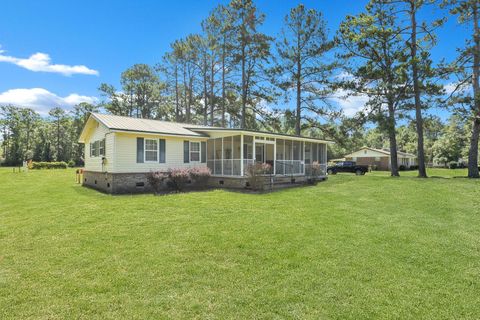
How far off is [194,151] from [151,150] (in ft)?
9.23

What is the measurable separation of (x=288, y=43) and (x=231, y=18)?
598 centimetres

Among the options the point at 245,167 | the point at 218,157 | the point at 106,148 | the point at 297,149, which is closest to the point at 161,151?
the point at 106,148

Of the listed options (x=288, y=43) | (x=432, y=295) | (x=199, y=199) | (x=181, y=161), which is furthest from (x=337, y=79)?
(x=432, y=295)

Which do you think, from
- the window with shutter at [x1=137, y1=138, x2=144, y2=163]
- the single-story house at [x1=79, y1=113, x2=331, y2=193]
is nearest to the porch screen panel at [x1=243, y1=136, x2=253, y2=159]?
the single-story house at [x1=79, y1=113, x2=331, y2=193]

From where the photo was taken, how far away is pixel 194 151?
17125 millimetres

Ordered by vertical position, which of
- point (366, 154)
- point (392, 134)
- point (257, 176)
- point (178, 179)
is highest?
point (392, 134)

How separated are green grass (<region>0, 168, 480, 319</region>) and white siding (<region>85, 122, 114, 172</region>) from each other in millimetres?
5758

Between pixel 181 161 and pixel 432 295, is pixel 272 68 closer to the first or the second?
pixel 181 161

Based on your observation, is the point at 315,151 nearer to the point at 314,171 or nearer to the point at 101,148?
the point at 314,171

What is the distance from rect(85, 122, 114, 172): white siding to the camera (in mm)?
14393

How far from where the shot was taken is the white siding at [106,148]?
1439cm

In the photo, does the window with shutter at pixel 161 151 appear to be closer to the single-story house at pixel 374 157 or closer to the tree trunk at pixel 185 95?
the tree trunk at pixel 185 95

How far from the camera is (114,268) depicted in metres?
4.52

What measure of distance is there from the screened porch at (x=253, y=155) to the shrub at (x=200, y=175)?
40.6 inches
